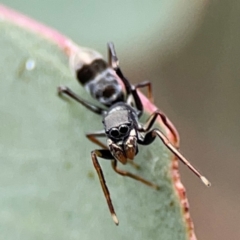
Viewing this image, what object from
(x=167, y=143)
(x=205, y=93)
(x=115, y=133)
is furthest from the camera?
(x=205, y=93)

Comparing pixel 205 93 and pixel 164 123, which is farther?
pixel 205 93

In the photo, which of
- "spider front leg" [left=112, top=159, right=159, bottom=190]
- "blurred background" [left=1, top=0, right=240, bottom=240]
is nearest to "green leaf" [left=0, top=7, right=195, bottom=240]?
"spider front leg" [left=112, top=159, right=159, bottom=190]

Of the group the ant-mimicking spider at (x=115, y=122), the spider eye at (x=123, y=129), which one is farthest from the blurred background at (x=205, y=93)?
the spider eye at (x=123, y=129)

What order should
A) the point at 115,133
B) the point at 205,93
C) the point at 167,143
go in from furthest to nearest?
the point at 205,93 → the point at 115,133 → the point at 167,143

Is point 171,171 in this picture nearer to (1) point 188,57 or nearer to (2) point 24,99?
(2) point 24,99

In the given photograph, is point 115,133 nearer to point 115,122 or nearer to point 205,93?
point 115,122

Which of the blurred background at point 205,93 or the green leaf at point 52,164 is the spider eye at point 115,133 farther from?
the blurred background at point 205,93

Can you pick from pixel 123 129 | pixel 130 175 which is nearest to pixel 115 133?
pixel 123 129

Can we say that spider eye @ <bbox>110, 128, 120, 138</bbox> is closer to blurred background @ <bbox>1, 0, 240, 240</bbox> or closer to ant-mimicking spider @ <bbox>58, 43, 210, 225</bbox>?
ant-mimicking spider @ <bbox>58, 43, 210, 225</bbox>
